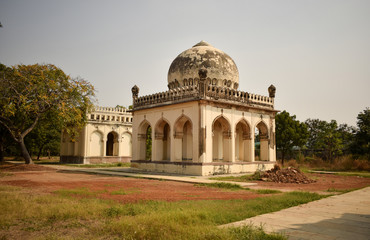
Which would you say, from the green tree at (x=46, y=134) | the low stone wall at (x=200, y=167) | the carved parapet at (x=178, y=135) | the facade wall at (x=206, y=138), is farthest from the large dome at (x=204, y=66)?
the green tree at (x=46, y=134)

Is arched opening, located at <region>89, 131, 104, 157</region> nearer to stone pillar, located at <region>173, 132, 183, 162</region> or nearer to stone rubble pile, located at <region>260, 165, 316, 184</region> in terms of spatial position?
stone pillar, located at <region>173, 132, 183, 162</region>

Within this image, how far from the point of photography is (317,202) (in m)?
9.00

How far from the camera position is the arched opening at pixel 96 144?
34.6m

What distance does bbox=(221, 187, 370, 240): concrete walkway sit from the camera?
5.41 meters

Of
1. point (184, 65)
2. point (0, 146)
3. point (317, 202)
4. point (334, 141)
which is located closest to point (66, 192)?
point (317, 202)

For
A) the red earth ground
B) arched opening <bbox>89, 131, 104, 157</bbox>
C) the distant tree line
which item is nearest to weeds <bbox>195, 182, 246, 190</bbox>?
the red earth ground

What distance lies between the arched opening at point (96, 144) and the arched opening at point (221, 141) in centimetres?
1801

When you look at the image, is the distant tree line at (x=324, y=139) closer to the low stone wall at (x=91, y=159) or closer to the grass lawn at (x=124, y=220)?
the low stone wall at (x=91, y=159)

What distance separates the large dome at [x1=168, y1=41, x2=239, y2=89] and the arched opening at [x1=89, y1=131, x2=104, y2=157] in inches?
597

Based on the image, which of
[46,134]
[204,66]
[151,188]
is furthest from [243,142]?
[46,134]

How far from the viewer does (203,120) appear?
18.8m

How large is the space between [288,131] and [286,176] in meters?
15.6

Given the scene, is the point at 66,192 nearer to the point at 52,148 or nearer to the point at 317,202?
the point at 317,202

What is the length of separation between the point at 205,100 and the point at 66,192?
35.6 ft
